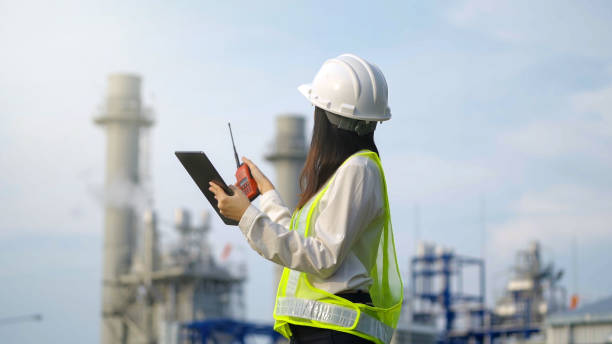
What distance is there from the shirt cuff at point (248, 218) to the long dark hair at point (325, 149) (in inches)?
10.1

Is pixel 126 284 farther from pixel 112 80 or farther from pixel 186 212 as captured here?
pixel 112 80

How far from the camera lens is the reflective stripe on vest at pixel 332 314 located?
10.3ft

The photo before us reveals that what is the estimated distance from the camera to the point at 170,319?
43438mm

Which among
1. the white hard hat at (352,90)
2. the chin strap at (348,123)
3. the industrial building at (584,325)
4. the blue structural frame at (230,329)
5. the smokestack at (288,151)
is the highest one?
the smokestack at (288,151)

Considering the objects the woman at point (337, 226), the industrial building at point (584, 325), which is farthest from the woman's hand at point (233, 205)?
the industrial building at point (584, 325)

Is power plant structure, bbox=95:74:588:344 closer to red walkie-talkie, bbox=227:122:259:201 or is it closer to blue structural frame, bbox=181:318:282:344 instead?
blue structural frame, bbox=181:318:282:344

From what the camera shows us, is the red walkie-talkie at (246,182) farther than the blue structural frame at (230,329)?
No

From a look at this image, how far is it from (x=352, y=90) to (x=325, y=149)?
0.24 metres

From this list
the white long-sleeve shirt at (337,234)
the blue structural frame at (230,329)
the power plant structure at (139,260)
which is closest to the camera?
the white long-sleeve shirt at (337,234)

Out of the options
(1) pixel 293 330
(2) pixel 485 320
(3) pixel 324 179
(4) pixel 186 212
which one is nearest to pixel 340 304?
(1) pixel 293 330

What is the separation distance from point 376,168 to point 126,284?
4371 cm

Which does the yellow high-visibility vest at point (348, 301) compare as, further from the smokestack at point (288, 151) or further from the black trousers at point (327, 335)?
the smokestack at point (288, 151)

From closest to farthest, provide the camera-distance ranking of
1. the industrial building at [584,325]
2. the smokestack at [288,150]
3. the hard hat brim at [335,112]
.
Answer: the hard hat brim at [335,112] < the industrial building at [584,325] < the smokestack at [288,150]

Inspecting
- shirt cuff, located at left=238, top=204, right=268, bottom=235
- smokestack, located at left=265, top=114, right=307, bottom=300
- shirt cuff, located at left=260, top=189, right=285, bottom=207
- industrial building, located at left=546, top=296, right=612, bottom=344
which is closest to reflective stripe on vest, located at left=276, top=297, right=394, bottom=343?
shirt cuff, located at left=238, top=204, right=268, bottom=235
